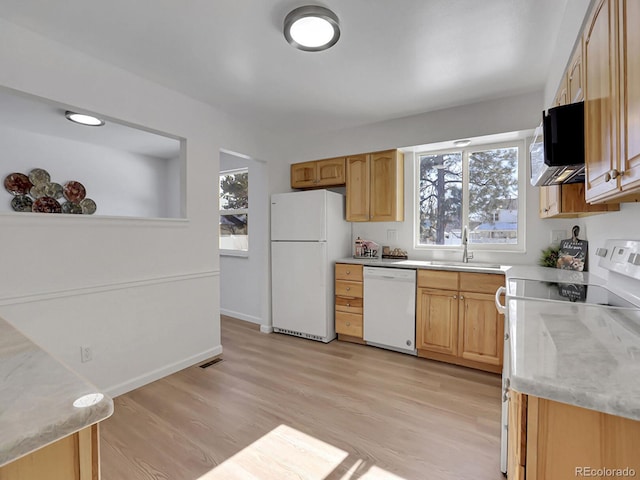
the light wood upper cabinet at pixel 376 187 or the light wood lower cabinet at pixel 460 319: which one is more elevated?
the light wood upper cabinet at pixel 376 187

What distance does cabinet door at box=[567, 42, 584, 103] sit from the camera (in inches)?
55.3

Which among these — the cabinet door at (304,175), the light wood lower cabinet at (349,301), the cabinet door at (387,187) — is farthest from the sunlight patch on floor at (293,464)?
the cabinet door at (304,175)

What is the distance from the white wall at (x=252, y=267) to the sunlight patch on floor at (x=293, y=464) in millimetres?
2128

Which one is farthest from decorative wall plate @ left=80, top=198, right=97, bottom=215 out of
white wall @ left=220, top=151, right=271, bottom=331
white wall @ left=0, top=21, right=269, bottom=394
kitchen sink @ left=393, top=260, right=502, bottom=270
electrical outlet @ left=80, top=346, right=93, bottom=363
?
kitchen sink @ left=393, top=260, right=502, bottom=270

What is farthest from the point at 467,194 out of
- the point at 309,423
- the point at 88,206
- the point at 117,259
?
the point at 88,206

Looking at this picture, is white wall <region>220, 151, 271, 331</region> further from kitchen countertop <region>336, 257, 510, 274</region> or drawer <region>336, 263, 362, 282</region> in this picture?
kitchen countertop <region>336, 257, 510, 274</region>

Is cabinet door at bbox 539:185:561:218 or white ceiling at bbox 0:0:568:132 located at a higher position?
white ceiling at bbox 0:0:568:132

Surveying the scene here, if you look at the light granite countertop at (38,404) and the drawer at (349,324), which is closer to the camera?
the light granite countertop at (38,404)

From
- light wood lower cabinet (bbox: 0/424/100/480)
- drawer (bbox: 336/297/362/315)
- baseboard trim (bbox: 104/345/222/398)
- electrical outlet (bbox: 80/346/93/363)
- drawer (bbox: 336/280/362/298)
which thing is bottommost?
baseboard trim (bbox: 104/345/222/398)

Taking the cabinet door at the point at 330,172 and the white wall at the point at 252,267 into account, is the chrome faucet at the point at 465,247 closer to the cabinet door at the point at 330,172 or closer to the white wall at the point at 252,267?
the cabinet door at the point at 330,172

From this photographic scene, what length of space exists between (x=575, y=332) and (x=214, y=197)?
2906mm

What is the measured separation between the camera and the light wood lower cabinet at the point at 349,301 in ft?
11.3

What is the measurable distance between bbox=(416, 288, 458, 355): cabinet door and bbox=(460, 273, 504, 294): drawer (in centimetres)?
13

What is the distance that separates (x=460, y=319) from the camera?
9.32ft
